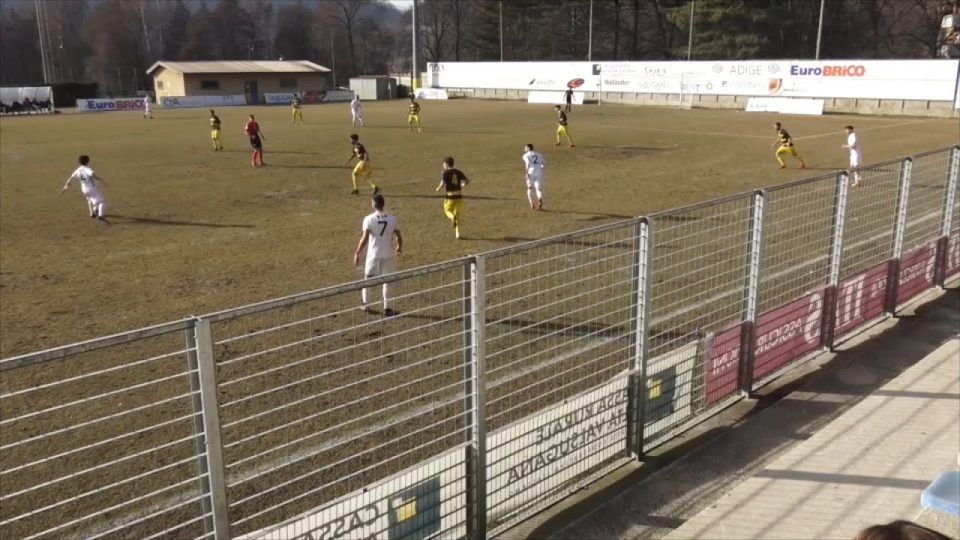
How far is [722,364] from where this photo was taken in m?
7.39

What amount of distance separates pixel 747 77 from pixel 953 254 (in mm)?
44281

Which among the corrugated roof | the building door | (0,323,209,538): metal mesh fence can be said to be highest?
the corrugated roof

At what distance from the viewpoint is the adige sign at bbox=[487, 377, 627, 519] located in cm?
564

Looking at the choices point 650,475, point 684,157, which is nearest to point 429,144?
point 684,157

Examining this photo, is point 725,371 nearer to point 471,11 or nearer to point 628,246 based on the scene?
point 628,246

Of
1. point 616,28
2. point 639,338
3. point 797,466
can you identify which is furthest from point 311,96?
point 797,466

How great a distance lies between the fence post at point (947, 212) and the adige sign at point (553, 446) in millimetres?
7188

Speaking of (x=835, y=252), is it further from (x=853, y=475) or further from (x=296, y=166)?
(x=296, y=166)

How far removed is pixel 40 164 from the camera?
29.8 metres

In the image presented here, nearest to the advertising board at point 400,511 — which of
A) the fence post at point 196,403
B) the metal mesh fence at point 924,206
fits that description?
the fence post at point 196,403

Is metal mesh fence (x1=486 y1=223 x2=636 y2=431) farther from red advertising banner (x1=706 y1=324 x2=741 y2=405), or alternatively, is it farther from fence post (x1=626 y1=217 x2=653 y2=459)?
red advertising banner (x1=706 y1=324 x2=741 y2=405)

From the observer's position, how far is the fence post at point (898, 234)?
32.3ft

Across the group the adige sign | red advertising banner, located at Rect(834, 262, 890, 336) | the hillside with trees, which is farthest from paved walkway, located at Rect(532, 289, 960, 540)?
the hillside with trees

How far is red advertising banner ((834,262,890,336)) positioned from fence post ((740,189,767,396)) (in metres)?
2.00
